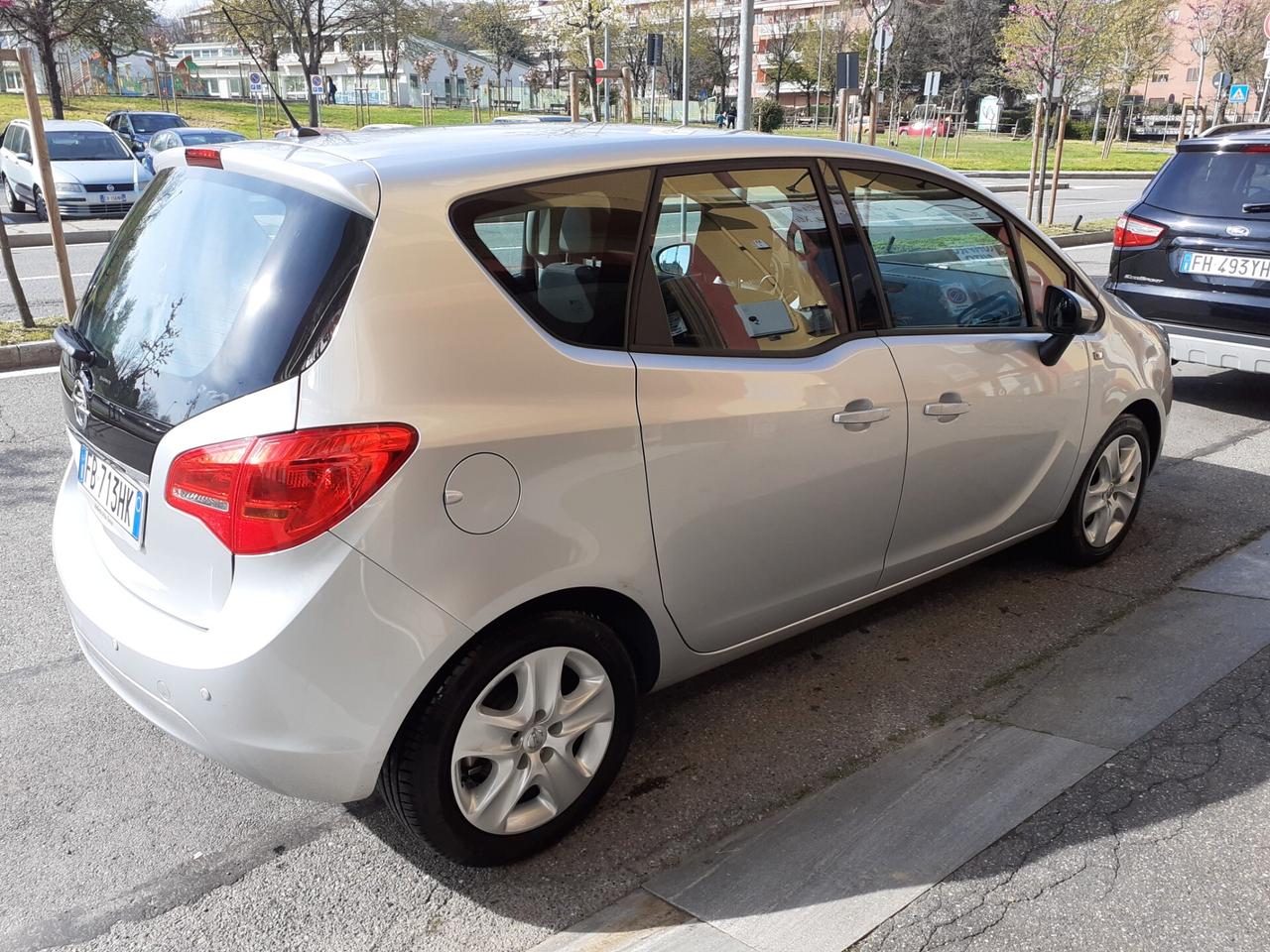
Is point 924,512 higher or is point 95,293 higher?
point 95,293

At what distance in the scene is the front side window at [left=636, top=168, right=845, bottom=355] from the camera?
2.74 meters

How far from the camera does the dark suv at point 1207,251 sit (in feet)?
20.6

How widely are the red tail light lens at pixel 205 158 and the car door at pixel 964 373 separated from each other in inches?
68.2

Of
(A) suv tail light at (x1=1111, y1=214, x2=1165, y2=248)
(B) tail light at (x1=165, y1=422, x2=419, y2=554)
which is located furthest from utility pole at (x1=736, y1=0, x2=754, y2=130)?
(B) tail light at (x1=165, y1=422, x2=419, y2=554)

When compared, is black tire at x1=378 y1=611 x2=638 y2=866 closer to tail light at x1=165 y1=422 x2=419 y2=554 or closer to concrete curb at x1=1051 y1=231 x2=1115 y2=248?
tail light at x1=165 y1=422 x2=419 y2=554

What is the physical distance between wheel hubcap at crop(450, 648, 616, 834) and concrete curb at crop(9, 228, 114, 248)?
48.9ft

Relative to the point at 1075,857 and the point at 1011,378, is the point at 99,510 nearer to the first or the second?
the point at 1075,857

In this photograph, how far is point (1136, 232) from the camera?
679cm

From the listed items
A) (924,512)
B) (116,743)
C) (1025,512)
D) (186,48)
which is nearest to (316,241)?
(116,743)

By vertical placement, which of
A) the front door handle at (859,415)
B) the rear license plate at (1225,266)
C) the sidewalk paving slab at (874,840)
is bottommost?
the sidewalk paving slab at (874,840)

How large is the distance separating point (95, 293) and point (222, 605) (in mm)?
1136

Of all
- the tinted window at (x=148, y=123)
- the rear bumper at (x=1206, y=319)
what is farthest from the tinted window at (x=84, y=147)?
the rear bumper at (x=1206, y=319)

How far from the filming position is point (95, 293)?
285 cm

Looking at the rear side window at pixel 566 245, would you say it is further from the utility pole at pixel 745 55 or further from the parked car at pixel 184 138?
the parked car at pixel 184 138
